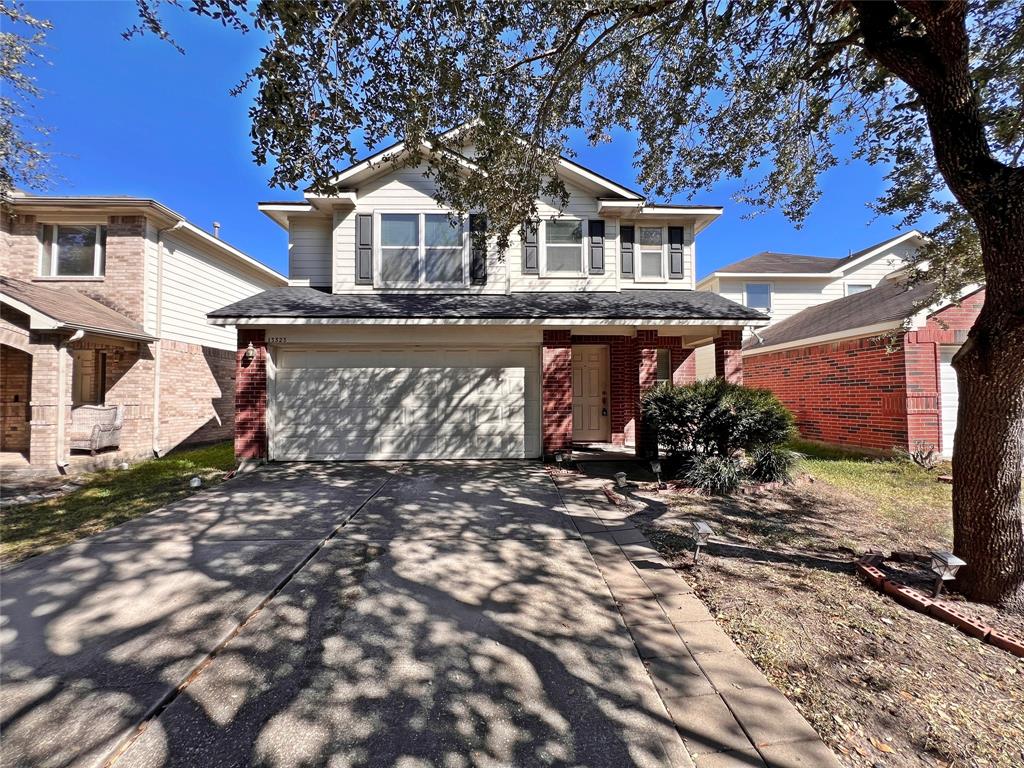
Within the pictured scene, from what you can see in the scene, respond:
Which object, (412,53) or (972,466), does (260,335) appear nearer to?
(412,53)

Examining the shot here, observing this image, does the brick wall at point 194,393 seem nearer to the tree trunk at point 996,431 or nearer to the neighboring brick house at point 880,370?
the tree trunk at point 996,431

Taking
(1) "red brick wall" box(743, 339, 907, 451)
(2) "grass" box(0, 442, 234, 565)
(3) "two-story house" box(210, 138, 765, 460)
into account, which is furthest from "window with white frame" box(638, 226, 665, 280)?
(2) "grass" box(0, 442, 234, 565)

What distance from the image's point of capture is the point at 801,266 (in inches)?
677

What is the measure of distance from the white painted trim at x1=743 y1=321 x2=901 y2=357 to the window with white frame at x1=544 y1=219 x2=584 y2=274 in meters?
6.45

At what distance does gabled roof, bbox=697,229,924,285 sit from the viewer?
16141 millimetres

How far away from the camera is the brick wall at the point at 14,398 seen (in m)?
9.31

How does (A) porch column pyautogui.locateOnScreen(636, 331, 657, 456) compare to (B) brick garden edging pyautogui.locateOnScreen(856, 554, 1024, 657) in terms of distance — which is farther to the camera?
(A) porch column pyautogui.locateOnScreen(636, 331, 657, 456)

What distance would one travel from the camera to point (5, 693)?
2.32 meters

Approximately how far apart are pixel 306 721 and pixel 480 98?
643cm

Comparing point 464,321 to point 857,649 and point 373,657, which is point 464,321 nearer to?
point 373,657

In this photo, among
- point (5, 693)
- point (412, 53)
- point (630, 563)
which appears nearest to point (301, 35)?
point (412, 53)

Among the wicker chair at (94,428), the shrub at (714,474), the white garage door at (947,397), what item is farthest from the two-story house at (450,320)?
the white garage door at (947,397)

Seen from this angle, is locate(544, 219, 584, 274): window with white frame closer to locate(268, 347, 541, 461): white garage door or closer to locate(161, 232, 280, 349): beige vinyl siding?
locate(268, 347, 541, 461): white garage door

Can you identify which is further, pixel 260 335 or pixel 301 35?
pixel 260 335
